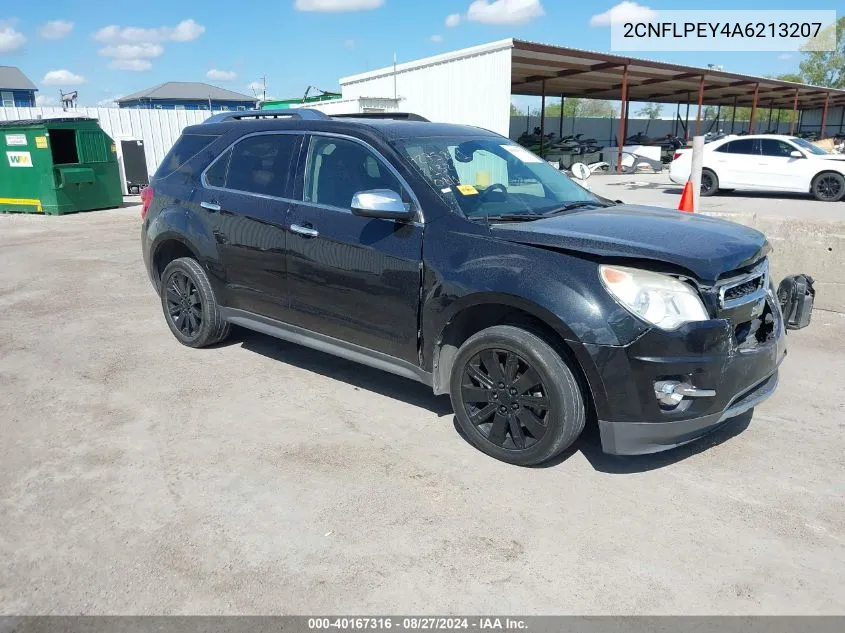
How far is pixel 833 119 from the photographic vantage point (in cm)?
5459

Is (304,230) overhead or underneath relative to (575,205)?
underneath

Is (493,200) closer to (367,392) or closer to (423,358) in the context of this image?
(423,358)

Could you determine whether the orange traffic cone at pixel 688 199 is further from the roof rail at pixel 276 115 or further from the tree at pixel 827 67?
the tree at pixel 827 67

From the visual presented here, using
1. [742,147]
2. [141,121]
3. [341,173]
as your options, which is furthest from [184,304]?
[141,121]

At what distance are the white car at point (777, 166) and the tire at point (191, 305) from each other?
14322 mm

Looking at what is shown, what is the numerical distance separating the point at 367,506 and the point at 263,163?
8.61 feet

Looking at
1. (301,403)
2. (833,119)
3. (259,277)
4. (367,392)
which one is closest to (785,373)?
(367,392)

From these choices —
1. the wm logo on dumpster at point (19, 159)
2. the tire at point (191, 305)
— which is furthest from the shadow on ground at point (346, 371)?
the wm logo on dumpster at point (19, 159)

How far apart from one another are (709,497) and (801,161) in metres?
15.2

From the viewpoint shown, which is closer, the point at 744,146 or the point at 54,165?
the point at 54,165

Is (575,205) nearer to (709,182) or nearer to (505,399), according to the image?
(505,399)

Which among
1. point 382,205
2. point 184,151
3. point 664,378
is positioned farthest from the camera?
point 184,151

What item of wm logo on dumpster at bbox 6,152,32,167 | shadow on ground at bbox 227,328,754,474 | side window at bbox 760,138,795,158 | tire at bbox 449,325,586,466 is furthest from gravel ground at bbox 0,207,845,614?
side window at bbox 760,138,795,158

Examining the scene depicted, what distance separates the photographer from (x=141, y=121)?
803 inches
